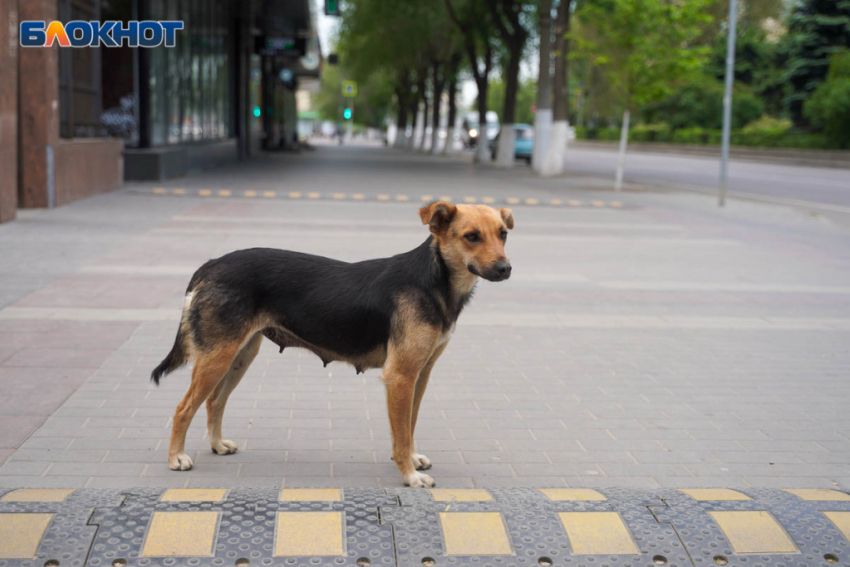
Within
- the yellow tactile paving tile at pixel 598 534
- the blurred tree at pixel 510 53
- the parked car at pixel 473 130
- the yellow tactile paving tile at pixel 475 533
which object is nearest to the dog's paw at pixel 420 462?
the yellow tactile paving tile at pixel 475 533

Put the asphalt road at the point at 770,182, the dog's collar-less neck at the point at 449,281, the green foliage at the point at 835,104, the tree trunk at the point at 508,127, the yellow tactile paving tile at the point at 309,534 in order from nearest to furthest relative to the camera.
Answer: the yellow tactile paving tile at the point at 309,534 < the dog's collar-less neck at the point at 449,281 < the asphalt road at the point at 770,182 < the tree trunk at the point at 508,127 < the green foliage at the point at 835,104

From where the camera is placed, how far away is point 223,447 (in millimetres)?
4621

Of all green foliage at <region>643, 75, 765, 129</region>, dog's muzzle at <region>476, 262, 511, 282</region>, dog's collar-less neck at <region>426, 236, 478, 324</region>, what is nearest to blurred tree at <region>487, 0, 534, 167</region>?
dog's collar-less neck at <region>426, 236, 478, 324</region>

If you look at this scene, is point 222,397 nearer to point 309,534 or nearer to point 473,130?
point 309,534

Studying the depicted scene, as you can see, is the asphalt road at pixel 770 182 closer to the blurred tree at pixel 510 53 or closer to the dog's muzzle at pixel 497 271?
the blurred tree at pixel 510 53

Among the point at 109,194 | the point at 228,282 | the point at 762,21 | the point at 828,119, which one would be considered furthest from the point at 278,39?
the point at 762,21

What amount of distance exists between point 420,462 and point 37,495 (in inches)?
67.1

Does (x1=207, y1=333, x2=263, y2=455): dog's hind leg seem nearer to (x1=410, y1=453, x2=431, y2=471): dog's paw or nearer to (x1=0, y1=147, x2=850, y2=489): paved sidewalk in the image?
(x1=0, y1=147, x2=850, y2=489): paved sidewalk

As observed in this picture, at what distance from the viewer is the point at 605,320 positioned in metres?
8.12

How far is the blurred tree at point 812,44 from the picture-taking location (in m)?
52.5

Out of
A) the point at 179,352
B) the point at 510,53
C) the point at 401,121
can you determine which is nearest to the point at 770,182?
the point at 510,53

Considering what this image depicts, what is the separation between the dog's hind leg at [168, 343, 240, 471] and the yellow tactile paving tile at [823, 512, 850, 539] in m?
2.62

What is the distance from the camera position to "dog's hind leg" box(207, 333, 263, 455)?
15.0 feet

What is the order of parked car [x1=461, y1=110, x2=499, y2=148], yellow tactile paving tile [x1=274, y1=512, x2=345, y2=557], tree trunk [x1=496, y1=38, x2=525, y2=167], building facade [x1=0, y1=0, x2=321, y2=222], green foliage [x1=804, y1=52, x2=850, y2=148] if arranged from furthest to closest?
parked car [x1=461, y1=110, x2=499, y2=148], green foliage [x1=804, y1=52, x2=850, y2=148], tree trunk [x1=496, y1=38, x2=525, y2=167], building facade [x1=0, y1=0, x2=321, y2=222], yellow tactile paving tile [x1=274, y1=512, x2=345, y2=557]
